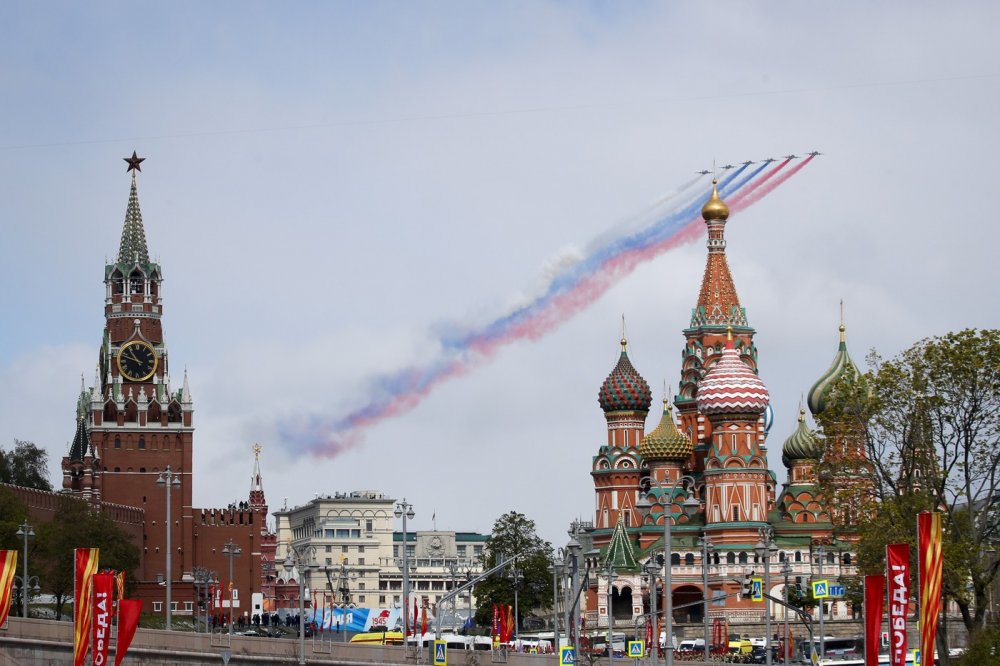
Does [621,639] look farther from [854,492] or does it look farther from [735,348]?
[854,492]

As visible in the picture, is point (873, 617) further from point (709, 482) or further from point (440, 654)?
point (709, 482)

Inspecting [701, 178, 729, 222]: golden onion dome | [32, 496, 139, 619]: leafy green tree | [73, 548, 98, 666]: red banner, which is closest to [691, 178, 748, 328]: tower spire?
[701, 178, 729, 222]: golden onion dome

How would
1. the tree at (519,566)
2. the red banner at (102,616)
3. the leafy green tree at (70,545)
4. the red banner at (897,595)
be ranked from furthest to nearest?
the tree at (519,566) → the leafy green tree at (70,545) → the red banner at (102,616) → the red banner at (897,595)

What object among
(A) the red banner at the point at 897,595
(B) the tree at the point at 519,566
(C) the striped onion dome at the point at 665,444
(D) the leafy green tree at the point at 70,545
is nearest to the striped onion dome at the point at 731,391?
(C) the striped onion dome at the point at 665,444

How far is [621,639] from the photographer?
142m

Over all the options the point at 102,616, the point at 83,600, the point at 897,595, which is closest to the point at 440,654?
the point at 83,600

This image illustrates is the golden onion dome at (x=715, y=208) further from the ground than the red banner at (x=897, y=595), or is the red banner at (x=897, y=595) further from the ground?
the golden onion dome at (x=715, y=208)

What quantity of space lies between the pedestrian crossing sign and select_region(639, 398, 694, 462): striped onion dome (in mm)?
92131

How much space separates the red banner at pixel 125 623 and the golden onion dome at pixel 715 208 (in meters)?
115

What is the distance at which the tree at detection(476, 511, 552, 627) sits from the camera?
16075cm

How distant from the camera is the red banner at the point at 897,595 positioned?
→ 55.3 meters

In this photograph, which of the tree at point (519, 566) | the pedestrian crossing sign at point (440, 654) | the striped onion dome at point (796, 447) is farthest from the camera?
the striped onion dome at point (796, 447)

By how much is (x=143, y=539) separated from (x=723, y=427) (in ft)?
201

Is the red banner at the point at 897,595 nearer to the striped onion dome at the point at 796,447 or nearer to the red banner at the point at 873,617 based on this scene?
the red banner at the point at 873,617
